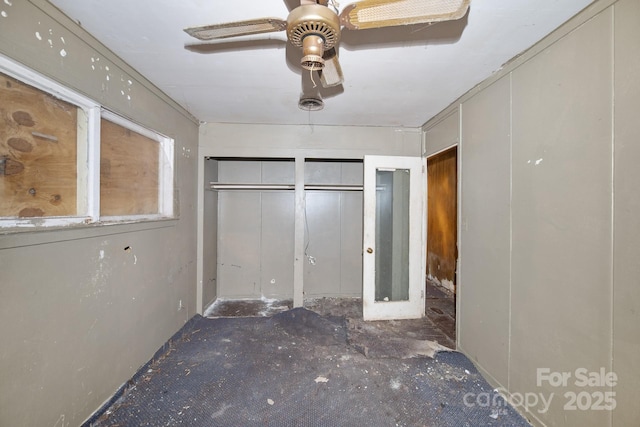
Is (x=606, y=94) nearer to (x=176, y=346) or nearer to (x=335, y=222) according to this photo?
(x=335, y=222)

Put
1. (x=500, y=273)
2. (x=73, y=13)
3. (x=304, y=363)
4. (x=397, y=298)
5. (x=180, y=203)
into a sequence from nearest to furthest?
(x=73, y=13) < (x=500, y=273) < (x=304, y=363) < (x=180, y=203) < (x=397, y=298)

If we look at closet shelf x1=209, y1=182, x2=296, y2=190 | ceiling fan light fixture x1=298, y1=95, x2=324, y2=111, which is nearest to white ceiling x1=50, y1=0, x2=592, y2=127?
ceiling fan light fixture x1=298, y1=95, x2=324, y2=111

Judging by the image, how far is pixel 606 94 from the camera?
122cm

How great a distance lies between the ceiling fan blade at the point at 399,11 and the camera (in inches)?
36.4

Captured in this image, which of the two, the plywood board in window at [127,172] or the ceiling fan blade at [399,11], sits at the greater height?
the ceiling fan blade at [399,11]

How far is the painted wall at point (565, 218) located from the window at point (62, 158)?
2.80 meters

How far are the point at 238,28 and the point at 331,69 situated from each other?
55cm

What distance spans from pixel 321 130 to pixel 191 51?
1740 mm

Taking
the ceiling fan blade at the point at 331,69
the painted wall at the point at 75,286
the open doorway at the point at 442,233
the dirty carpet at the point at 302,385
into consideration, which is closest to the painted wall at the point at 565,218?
the dirty carpet at the point at 302,385

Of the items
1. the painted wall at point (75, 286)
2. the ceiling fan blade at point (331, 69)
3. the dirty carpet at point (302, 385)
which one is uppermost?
the ceiling fan blade at point (331, 69)

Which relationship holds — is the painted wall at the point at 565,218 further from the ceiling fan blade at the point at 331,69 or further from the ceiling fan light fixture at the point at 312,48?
the ceiling fan light fixture at the point at 312,48

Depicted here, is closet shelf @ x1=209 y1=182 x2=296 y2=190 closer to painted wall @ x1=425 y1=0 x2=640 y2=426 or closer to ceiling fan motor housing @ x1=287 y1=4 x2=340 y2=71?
painted wall @ x1=425 y1=0 x2=640 y2=426

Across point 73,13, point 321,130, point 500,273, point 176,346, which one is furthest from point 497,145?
point 176,346

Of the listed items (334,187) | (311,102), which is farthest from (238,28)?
(334,187)
